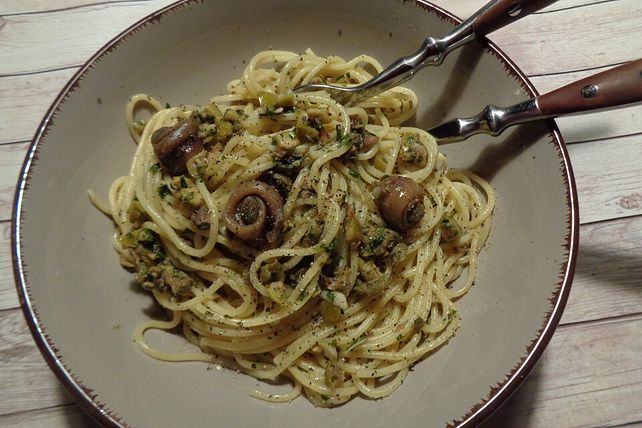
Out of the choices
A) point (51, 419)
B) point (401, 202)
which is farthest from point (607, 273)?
point (51, 419)

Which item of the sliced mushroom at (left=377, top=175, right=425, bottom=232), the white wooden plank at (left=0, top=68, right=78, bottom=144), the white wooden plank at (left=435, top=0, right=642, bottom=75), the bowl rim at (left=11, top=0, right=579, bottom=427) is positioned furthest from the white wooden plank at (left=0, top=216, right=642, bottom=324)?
the white wooden plank at (left=435, top=0, right=642, bottom=75)

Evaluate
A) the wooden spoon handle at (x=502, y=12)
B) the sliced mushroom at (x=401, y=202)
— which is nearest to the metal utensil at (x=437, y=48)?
the wooden spoon handle at (x=502, y=12)

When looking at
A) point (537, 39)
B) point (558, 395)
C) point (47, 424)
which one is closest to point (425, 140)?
point (537, 39)

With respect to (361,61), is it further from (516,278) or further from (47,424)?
(47,424)

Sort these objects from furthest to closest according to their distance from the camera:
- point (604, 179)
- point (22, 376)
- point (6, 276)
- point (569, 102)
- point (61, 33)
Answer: point (61, 33), point (604, 179), point (6, 276), point (22, 376), point (569, 102)

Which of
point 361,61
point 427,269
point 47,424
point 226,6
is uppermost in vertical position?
point 226,6

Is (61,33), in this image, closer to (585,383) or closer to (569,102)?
(569,102)
